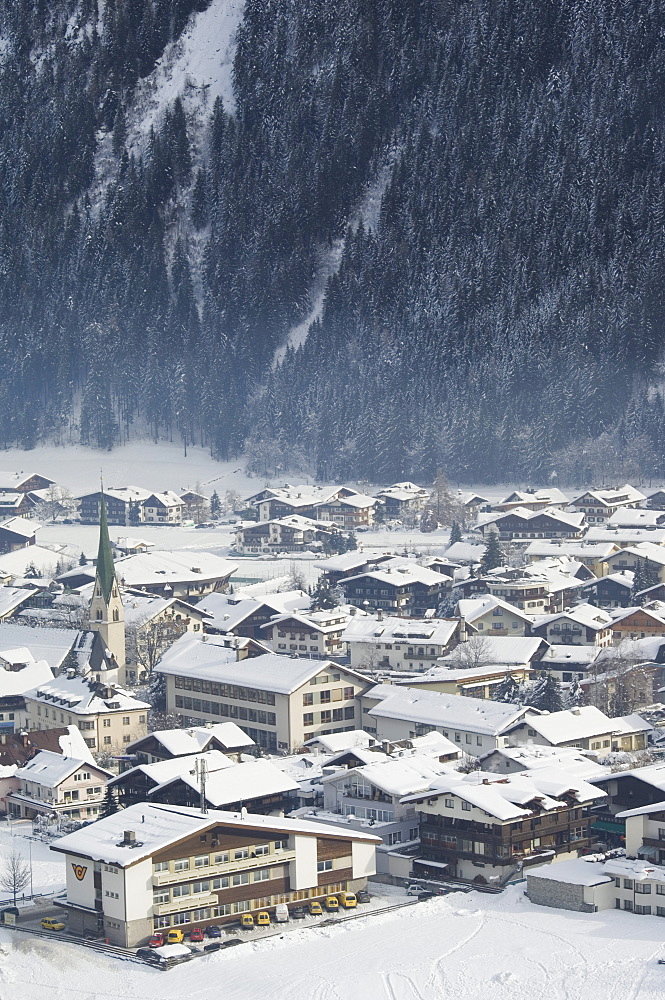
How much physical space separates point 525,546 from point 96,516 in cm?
3019

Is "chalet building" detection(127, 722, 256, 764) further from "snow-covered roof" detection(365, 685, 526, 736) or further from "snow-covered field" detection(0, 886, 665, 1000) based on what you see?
"snow-covered field" detection(0, 886, 665, 1000)

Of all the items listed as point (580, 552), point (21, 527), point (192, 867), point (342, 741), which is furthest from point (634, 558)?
point (192, 867)

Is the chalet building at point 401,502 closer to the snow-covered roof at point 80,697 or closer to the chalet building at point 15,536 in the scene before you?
the chalet building at point 15,536

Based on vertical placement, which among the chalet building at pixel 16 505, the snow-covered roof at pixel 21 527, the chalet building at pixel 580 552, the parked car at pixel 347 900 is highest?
the parked car at pixel 347 900

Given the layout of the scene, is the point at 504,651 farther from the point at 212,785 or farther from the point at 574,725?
the point at 212,785

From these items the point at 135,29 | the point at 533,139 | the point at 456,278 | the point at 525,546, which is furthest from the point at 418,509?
the point at 135,29

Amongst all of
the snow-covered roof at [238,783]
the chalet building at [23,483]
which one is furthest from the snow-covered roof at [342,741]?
the chalet building at [23,483]

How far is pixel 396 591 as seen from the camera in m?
80.6

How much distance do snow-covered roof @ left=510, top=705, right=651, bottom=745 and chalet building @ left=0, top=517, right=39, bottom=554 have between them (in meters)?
55.0

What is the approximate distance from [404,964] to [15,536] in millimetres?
71247

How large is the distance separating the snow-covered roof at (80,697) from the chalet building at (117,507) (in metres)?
55.6

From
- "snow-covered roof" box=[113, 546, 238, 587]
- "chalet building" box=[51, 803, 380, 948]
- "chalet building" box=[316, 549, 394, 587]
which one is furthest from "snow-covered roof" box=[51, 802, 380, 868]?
"snow-covered roof" box=[113, 546, 238, 587]

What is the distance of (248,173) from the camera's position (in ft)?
555

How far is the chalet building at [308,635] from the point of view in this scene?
68875mm
